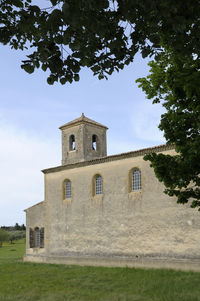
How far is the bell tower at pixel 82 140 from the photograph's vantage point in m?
27.1

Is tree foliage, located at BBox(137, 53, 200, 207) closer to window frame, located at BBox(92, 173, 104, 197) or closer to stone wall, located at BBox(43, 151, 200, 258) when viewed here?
stone wall, located at BBox(43, 151, 200, 258)

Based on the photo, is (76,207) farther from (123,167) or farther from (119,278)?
(119,278)

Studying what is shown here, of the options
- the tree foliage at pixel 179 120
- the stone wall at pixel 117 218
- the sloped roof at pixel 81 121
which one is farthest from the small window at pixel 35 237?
the tree foliage at pixel 179 120

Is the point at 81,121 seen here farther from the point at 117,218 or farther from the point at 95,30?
the point at 95,30

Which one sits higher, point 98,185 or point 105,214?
point 98,185

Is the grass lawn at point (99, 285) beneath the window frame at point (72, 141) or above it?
beneath

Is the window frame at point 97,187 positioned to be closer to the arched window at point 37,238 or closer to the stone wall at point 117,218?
the stone wall at point 117,218

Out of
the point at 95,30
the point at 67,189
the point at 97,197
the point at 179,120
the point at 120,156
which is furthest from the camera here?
the point at 67,189

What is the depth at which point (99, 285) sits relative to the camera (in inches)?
608

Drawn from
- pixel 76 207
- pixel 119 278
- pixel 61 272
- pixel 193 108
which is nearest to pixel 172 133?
pixel 193 108

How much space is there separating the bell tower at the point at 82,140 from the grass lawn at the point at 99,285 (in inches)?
371

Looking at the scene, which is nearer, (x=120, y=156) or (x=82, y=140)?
(x=120, y=156)

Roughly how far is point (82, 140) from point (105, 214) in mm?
7125

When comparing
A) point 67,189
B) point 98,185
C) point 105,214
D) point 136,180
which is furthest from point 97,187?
point 136,180
